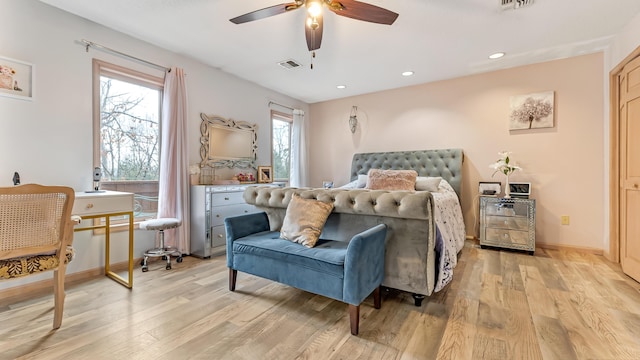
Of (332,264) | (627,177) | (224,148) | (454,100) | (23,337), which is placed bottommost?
(23,337)

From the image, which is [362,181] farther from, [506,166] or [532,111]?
[532,111]

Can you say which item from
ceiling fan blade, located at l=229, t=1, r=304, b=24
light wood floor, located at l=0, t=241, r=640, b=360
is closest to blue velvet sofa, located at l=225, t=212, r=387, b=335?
light wood floor, located at l=0, t=241, r=640, b=360

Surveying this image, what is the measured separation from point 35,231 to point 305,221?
1716mm

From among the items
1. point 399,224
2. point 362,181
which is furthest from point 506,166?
point 399,224

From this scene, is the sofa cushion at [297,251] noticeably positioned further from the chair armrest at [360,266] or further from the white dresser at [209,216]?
the white dresser at [209,216]

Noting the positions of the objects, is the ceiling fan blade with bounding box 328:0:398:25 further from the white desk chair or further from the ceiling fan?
the white desk chair

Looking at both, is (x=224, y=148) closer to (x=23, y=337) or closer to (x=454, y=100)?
(x=23, y=337)

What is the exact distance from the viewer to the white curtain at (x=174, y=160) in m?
3.16

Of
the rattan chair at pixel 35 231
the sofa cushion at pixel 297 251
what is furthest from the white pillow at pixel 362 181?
the rattan chair at pixel 35 231

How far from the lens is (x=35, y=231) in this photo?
1.68 meters

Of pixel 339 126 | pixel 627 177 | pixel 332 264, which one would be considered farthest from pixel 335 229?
pixel 339 126

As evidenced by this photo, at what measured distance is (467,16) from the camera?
8.28 ft

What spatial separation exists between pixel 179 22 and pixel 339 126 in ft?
10.7

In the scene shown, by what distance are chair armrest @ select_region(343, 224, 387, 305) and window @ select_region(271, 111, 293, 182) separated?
11.1 ft
